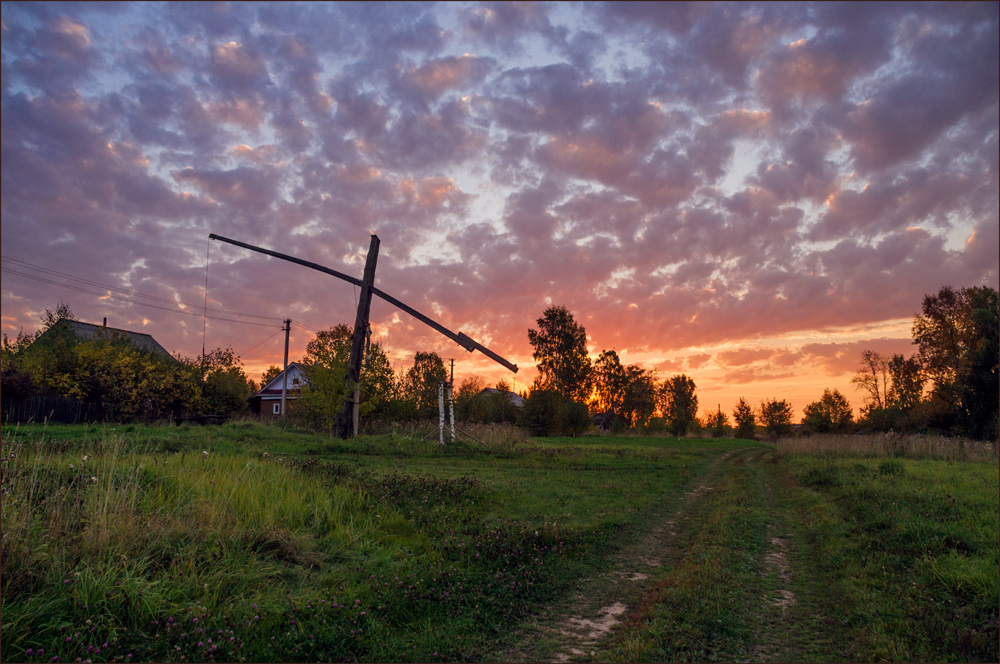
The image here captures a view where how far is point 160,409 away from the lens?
102 feet

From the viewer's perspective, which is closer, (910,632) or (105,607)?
(105,607)

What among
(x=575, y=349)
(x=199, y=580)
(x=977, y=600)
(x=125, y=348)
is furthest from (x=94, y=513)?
(x=575, y=349)

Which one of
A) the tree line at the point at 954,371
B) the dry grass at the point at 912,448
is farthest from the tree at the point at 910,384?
the dry grass at the point at 912,448

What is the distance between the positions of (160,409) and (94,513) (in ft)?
101

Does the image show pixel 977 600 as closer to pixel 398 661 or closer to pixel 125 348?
pixel 398 661

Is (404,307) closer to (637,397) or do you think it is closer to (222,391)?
(222,391)

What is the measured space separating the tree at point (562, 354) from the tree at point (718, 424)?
26107mm

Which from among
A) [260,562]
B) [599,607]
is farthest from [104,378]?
[599,607]

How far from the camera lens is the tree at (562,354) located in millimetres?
61875

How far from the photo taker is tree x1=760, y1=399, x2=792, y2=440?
249ft

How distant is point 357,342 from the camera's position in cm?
2067

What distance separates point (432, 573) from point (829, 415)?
72987mm

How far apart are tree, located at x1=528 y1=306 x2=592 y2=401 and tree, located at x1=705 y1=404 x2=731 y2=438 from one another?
85.7 feet

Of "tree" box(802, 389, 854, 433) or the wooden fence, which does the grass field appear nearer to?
the wooden fence
